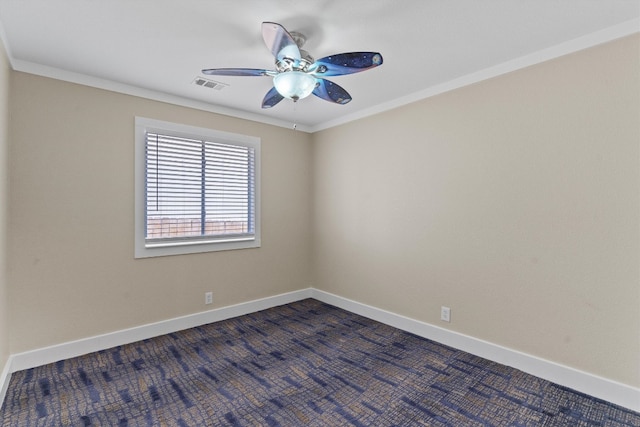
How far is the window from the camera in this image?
313 cm

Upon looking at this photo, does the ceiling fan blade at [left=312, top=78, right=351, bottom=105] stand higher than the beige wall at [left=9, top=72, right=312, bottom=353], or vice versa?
the ceiling fan blade at [left=312, top=78, right=351, bottom=105]

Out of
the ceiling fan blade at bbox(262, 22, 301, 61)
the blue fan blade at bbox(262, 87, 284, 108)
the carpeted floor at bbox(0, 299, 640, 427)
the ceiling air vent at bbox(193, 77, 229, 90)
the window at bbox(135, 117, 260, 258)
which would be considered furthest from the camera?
the window at bbox(135, 117, 260, 258)

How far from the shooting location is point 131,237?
9.93 feet

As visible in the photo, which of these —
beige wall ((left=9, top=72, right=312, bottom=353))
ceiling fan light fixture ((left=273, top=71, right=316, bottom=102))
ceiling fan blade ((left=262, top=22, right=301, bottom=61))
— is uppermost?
ceiling fan blade ((left=262, top=22, right=301, bottom=61))

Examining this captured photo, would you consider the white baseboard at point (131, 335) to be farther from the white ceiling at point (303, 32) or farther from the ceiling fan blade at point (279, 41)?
the ceiling fan blade at point (279, 41)

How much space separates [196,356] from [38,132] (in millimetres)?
2302

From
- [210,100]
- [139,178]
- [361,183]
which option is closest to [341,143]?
[361,183]

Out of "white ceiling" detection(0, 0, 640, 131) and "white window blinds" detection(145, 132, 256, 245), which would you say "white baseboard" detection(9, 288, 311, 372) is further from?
"white ceiling" detection(0, 0, 640, 131)

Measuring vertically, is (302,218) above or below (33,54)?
below

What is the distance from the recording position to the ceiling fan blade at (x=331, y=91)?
7.55 ft

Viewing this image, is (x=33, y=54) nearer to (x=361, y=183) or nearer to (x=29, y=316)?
(x=29, y=316)

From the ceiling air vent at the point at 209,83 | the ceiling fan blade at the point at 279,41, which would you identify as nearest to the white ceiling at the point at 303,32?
the ceiling air vent at the point at 209,83

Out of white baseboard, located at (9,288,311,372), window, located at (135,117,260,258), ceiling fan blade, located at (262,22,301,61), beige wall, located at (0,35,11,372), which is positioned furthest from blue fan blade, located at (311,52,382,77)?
white baseboard, located at (9,288,311,372)

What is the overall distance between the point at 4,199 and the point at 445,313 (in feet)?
12.4
